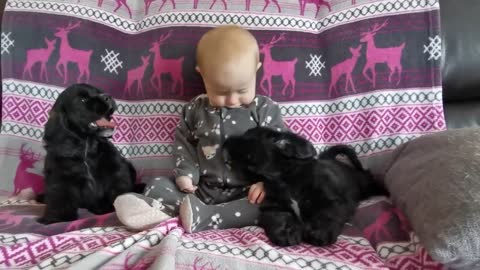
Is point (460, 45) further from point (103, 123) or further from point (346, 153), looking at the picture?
point (103, 123)

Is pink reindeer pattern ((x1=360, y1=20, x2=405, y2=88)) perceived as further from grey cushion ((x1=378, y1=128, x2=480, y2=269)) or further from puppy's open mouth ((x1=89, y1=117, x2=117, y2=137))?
puppy's open mouth ((x1=89, y1=117, x2=117, y2=137))

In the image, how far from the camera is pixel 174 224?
3.14 feet

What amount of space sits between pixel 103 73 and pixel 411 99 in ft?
2.79

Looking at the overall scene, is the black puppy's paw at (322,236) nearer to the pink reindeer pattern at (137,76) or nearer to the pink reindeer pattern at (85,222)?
the pink reindeer pattern at (85,222)

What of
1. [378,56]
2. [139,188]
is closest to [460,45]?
[378,56]

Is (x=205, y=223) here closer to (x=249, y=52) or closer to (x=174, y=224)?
(x=174, y=224)

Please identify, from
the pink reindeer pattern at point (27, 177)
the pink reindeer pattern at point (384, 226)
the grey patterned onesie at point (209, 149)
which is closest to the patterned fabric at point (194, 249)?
the pink reindeer pattern at point (384, 226)

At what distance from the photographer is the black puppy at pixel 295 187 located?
93 cm

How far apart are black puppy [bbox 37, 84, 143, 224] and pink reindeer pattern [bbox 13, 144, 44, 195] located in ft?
0.72

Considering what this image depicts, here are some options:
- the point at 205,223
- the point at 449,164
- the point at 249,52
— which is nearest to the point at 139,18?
the point at 249,52

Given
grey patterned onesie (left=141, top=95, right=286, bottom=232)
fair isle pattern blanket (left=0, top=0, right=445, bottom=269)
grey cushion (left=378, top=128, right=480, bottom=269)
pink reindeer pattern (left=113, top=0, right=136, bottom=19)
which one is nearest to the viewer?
grey cushion (left=378, top=128, right=480, bottom=269)

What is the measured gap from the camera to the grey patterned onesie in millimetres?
1136

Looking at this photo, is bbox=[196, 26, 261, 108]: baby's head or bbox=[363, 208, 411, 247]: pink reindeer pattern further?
bbox=[196, 26, 261, 108]: baby's head

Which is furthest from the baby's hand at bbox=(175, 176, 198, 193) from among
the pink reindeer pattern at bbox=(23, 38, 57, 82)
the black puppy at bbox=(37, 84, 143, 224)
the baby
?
the pink reindeer pattern at bbox=(23, 38, 57, 82)
